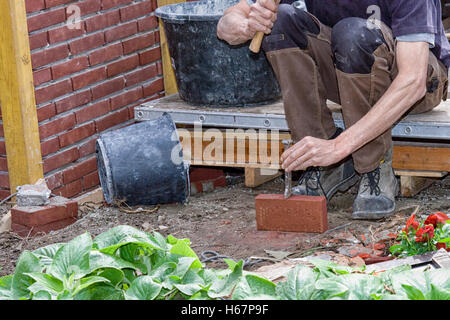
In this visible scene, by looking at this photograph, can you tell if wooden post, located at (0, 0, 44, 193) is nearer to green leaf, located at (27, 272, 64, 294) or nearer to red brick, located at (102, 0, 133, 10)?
red brick, located at (102, 0, 133, 10)

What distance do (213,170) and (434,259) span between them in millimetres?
2406

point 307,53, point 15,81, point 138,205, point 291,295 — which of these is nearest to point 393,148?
point 307,53

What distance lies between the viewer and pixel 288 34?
3.81 metres

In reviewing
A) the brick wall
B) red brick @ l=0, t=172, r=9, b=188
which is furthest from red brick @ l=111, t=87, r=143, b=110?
red brick @ l=0, t=172, r=9, b=188

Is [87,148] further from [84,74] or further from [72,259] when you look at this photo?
[72,259]

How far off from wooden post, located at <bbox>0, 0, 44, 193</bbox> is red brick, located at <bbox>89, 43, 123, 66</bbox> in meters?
0.52

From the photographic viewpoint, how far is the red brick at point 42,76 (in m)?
4.08

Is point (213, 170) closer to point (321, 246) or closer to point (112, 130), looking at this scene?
point (112, 130)

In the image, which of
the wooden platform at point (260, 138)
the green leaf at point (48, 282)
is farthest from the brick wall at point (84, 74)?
the green leaf at point (48, 282)

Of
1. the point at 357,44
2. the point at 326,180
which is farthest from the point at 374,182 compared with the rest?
the point at 357,44

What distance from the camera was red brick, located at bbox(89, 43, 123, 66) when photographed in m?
4.45

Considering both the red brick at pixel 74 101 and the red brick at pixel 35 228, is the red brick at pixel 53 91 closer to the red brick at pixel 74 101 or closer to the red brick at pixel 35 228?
the red brick at pixel 74 101

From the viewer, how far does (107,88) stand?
460 cm

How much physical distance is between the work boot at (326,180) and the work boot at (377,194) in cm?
20
